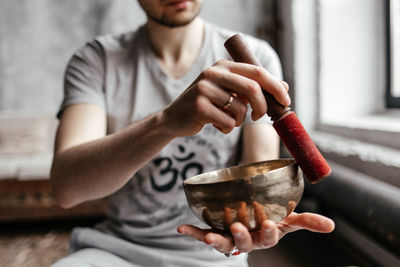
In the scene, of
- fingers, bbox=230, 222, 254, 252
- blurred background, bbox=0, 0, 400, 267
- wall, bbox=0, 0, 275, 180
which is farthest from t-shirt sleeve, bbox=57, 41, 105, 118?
wall, bbox=0, 0, 275, 180

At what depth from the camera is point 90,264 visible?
917 millimetres

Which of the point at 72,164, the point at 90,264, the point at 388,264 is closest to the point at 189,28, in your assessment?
the point at 72,164

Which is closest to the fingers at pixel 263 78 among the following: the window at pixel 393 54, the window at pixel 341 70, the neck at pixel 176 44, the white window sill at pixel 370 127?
the neck at pixel 176 44

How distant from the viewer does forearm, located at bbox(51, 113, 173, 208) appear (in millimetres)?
737

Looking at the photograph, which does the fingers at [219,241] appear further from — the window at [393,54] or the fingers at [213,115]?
the window at [393,54]

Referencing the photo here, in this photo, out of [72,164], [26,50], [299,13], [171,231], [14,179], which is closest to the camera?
[72,164]

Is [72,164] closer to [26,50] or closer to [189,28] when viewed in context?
[189,28]

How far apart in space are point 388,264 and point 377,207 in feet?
1.43

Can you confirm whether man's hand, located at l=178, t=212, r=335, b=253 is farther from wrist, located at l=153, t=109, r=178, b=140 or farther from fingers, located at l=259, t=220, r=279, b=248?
wrist, located at l=153, t=109, r=178, b=140

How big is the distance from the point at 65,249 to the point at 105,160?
1668 mm

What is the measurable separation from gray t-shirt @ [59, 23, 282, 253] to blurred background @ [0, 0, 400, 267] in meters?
0.56

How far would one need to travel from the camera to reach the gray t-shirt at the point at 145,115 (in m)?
1.07

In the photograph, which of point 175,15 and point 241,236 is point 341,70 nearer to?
point 175,15

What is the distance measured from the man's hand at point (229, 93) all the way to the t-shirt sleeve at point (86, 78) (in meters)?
0.57
